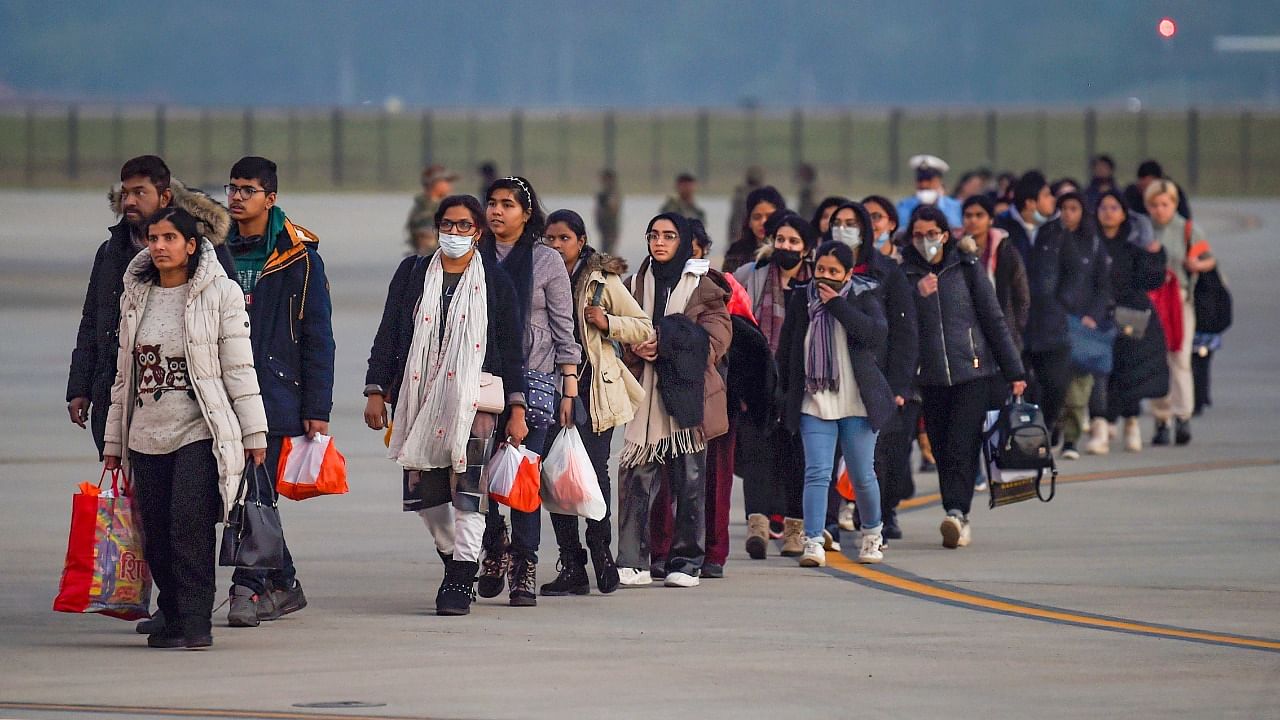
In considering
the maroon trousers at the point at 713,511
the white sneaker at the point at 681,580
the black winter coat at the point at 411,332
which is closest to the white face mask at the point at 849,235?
the maroon trousers at the point at 713,511

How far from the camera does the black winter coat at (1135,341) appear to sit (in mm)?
16906

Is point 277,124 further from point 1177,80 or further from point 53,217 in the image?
point 1177,80

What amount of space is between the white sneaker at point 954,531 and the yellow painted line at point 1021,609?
2.30 ft

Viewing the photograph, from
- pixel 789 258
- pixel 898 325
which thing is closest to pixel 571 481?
pixel 789 258

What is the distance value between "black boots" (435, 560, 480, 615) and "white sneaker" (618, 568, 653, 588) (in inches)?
49.7

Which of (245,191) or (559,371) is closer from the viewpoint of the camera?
(245,191)

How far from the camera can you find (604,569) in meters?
10.6

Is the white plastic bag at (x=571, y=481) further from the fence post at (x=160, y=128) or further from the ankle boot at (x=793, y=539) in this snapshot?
the fence post at (x=160, y=128)

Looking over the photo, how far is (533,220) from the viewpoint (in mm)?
10188

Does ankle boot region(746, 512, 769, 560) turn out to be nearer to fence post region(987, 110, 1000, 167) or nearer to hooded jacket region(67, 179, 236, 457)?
hooded jacket region(67, 179, 236, 457)

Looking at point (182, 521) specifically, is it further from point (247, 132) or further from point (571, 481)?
point (247, 132)

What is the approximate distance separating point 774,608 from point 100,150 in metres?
71.8

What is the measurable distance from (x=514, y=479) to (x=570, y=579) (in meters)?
0.98

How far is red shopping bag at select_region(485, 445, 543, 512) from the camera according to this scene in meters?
9.70
